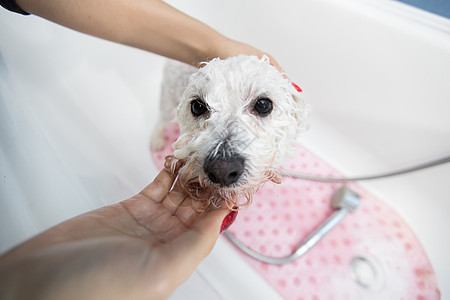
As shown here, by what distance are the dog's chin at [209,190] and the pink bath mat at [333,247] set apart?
56 cm

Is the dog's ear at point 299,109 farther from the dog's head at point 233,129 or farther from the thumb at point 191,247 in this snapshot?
the thumb at point 191,247

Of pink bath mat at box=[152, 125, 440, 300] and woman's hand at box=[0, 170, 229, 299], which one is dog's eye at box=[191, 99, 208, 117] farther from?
pink bath mat at box=[152, 125, 440, 300]

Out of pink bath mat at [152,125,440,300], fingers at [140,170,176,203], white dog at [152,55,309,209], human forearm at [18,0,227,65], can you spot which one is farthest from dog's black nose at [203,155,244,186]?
pink bath mat at [152,125,440,300]

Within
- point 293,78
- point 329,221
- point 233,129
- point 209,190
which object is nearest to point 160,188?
point 209,190

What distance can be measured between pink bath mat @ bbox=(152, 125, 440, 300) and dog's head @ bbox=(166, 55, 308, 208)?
53 cm

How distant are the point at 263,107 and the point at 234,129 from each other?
0.46 feet

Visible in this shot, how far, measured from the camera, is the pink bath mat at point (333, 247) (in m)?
1.12

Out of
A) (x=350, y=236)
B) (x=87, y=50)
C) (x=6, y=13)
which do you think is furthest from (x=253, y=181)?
(x=87, y=50)

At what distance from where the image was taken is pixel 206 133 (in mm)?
646

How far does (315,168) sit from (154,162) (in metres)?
0.96

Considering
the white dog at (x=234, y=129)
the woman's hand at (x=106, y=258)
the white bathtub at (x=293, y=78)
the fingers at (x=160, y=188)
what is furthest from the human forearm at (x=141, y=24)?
the woman's hand at (x=106, y=258)

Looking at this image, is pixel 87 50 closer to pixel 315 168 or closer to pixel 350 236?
pixel 315 168

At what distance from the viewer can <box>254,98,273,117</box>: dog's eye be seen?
2.35 feet

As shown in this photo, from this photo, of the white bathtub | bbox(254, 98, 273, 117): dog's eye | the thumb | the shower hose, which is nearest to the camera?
the thumb
